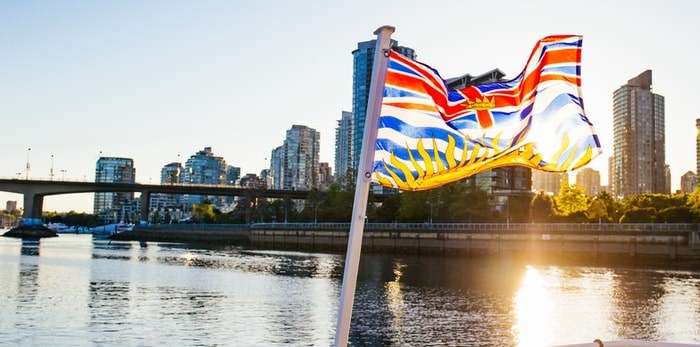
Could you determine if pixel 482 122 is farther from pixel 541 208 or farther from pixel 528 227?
pixel 541 208

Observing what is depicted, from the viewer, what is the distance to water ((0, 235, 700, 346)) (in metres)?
35.9

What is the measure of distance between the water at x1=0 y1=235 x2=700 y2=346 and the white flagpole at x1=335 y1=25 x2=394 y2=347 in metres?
27.6

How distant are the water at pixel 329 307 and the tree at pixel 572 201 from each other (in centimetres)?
5104

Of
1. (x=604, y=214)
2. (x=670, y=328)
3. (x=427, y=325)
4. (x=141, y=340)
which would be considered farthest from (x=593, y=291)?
(x=604, y=214)

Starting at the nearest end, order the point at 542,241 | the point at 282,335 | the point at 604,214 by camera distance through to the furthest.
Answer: the point at 282,335
the point at 542,241
the point at 604,214

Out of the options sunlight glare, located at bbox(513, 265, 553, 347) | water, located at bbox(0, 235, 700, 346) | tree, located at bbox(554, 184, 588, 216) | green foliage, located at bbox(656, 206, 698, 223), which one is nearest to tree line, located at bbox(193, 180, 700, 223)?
tree, located at bbox(554, 184, 588, 216)

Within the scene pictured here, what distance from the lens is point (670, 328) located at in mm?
39781

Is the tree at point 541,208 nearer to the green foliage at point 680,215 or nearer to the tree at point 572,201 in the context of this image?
the tree at point 572,201

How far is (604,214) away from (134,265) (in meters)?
→ 89.0

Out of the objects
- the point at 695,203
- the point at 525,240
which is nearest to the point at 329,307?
the point at 525,240

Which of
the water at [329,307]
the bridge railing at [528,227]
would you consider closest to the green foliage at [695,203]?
the bridge railing at [528,227]

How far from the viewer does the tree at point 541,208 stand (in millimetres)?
145125

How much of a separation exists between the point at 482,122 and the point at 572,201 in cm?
12779

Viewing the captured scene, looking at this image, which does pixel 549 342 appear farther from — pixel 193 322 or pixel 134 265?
pixel 134 265
